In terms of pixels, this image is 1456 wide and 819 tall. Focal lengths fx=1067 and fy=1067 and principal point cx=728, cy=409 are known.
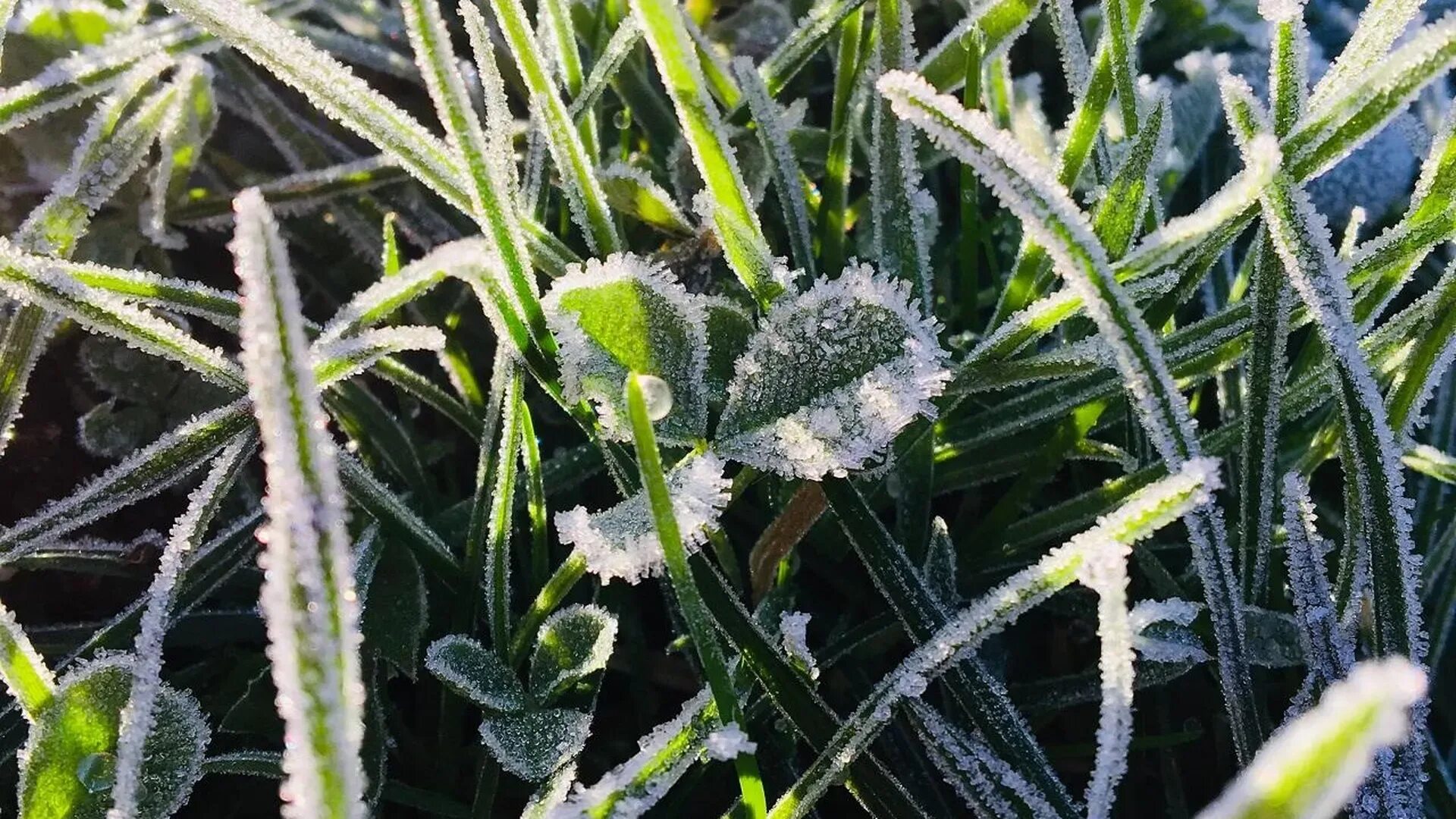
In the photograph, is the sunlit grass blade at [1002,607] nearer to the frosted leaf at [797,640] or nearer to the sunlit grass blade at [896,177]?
the frosted leaf at [797,640]

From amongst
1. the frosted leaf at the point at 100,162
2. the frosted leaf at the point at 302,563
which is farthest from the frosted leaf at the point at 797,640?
the frosted leaf at the point at 100,162

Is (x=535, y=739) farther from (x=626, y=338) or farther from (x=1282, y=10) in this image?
(x=1282, y=10)

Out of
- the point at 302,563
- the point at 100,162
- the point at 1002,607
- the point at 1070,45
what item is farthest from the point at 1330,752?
the point at 100,162

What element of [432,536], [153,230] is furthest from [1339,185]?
[153,230]

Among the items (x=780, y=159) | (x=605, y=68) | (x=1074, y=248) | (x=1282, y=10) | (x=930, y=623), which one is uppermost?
(x=605, y=68)

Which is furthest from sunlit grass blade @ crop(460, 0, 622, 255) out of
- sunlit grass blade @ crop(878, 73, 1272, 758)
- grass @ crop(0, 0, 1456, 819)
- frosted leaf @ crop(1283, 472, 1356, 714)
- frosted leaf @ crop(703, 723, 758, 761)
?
frosted leaf @ crop(1283, 472, 1356, 714)
